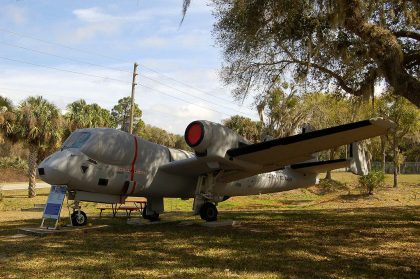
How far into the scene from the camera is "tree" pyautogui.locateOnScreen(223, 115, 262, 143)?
55.0m

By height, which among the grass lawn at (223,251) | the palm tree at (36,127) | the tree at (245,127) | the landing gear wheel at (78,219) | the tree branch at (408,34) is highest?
the tree at (245,127)

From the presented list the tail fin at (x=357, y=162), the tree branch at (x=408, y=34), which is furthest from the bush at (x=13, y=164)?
the tree branch at (x=408, y=34)

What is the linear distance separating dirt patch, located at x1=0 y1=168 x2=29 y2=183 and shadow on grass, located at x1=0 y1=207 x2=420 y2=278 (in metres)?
44.4

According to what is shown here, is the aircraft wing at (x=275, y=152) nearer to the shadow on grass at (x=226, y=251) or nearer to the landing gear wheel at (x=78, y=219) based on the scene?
the shadow on grass at (x=226, y=251)

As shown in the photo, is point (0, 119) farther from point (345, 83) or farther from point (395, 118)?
point (395, 118)

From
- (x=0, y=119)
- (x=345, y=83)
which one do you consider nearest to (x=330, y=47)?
(x=345, y=83)

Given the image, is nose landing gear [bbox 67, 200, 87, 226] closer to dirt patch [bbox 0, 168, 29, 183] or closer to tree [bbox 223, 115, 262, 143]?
Result: tree [bbox 223, 115, 262, 143]

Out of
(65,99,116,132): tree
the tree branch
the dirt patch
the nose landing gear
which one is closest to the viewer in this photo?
the nose landing gear

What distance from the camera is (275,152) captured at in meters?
12.0

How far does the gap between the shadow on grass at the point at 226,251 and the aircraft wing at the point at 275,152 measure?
187 cm

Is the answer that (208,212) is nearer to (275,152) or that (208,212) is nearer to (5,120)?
(275,152)

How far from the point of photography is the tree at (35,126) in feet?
101

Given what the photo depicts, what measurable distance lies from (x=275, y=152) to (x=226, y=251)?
13.5ft

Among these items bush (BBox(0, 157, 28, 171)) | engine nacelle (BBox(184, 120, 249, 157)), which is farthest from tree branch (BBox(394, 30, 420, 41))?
bush (BBox(0, 157, 28, 171))
